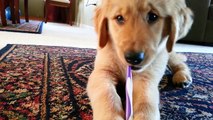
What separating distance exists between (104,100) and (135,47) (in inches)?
8.4

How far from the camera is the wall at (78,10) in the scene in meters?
5.82

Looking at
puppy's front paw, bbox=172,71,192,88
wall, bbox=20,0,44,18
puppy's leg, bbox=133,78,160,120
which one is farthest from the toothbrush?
wall, bbox=20,0,44,18

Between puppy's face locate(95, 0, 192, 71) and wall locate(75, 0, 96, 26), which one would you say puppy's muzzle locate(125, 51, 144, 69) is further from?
wall locate(75, 0, 96, 26)

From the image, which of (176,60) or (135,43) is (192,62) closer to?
(176,60)

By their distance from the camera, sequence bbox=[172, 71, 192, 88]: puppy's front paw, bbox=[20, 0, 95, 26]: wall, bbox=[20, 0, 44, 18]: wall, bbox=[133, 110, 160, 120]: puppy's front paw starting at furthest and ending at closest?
bbox=[20, 0, 44, 18]: wall → bbox=[20, 0, 95, 26]: wall → bbox=[172, 71, 192, 88]: puppy's front paw → bbox=[133, 110, 160, 120]: puppy's front paw

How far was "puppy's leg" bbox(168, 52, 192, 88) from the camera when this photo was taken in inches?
62.7

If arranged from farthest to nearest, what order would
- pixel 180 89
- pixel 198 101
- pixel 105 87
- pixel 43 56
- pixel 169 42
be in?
pixel 43 56
pixel 180 89
pixel 198 101
pixel 169 42
pixel 105 87

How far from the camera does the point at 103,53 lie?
130cm

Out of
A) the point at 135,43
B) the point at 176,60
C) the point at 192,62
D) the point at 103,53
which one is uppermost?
the point at 135,43

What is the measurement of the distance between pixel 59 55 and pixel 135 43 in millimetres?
1400

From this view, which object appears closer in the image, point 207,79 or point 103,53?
point 103,53

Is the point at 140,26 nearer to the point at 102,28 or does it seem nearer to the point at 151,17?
the point at 151,17

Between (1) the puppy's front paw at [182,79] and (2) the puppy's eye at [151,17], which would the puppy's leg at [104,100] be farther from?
(1) the puppy's front paw at [182,79]

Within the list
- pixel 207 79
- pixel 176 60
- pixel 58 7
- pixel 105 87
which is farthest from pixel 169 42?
pixel 58 7
